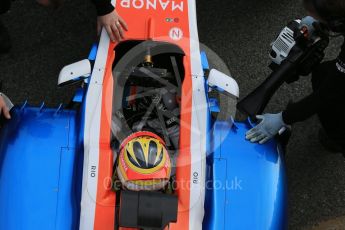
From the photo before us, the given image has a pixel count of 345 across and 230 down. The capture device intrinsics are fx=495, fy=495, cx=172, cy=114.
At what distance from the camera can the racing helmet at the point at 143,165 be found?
86.7 inches

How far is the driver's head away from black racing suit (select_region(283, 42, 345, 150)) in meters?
0.17

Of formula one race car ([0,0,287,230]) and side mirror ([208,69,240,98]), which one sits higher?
side mirror ([208,69,240,98])

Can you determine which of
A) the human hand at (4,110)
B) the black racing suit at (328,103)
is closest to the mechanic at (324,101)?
the black racing suit at (328,103)

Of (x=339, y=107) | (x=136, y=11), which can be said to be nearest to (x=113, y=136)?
(x=136, y=11)

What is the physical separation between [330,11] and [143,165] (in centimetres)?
111

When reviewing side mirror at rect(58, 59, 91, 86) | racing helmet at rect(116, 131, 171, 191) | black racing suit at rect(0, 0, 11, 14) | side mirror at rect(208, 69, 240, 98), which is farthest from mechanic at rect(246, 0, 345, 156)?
black racing suit at rect(0, 0, 11, 14)

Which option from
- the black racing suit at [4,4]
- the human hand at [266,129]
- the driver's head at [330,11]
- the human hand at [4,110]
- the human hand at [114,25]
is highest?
the black racing suit at [4,4]

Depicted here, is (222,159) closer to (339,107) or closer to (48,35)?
(339,107)

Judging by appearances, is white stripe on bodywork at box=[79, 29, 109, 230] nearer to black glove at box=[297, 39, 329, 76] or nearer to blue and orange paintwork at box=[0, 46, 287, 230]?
blue and orange paintwork at box=[0, 46, 287, 230]

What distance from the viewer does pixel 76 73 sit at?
2.80m

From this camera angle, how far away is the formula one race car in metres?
2.30

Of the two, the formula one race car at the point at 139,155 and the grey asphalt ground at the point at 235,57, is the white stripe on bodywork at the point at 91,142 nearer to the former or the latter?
the formula one race car at the point at 139,155

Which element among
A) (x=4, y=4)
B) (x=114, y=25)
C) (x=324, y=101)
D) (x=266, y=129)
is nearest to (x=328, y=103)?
(x=324, y=101)

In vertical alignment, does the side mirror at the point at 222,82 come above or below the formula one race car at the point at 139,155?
above
